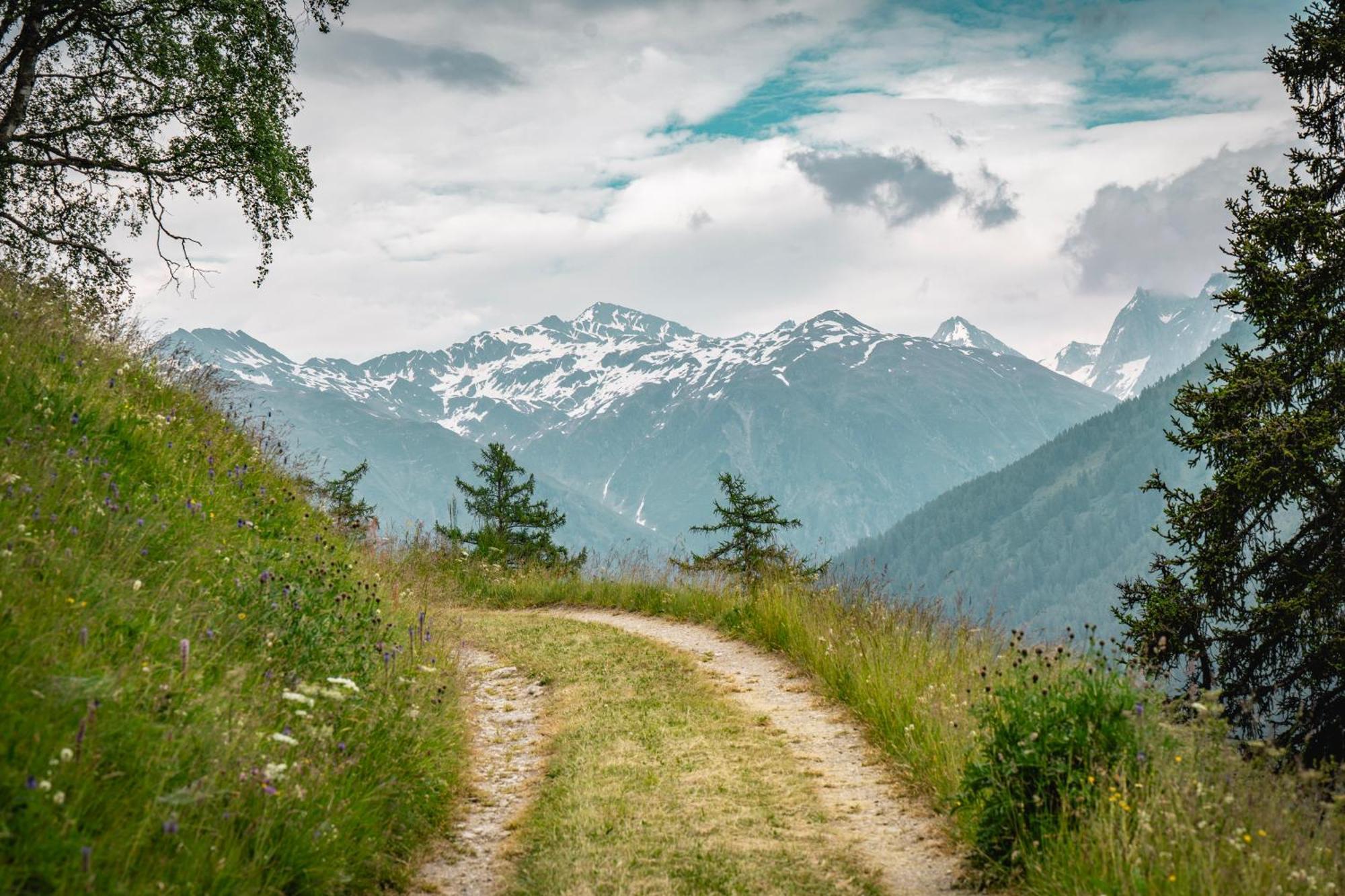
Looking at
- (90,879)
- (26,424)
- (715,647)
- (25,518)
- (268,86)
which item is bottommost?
(715,647)

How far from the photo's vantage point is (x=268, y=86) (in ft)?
53.0

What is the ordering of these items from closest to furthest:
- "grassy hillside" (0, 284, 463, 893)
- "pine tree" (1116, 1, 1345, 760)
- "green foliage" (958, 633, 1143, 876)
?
"grassy hillside" (0, 284, 463, 893)
"green foliage" (958, 633, 1143, 876)
"pine tree" (1116, 1, 1345, 760)

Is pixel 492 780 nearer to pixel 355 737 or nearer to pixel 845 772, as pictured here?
pixel 355 737

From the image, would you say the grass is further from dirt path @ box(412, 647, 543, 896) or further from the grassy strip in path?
dirt path @ box(412, 647, 543, 896)

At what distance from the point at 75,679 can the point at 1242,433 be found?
42.7ft

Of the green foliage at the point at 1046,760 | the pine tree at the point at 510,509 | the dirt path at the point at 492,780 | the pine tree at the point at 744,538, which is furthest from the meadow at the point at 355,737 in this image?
the pine tree at the point at 510,509

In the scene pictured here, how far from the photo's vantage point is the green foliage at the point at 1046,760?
16.5 ft

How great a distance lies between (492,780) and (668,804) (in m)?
1.97

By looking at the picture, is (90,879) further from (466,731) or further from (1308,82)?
(1308,82)

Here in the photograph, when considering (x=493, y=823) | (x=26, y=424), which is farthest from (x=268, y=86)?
(x=493, y=823)

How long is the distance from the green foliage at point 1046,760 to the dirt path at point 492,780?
3351 millimetres

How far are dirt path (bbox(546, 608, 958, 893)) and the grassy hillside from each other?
10.9ft

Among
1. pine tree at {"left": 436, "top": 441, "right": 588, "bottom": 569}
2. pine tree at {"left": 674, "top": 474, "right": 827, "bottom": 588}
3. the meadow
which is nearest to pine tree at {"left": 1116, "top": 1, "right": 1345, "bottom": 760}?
the meadow

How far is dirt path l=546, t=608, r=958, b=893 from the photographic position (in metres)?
5.64
